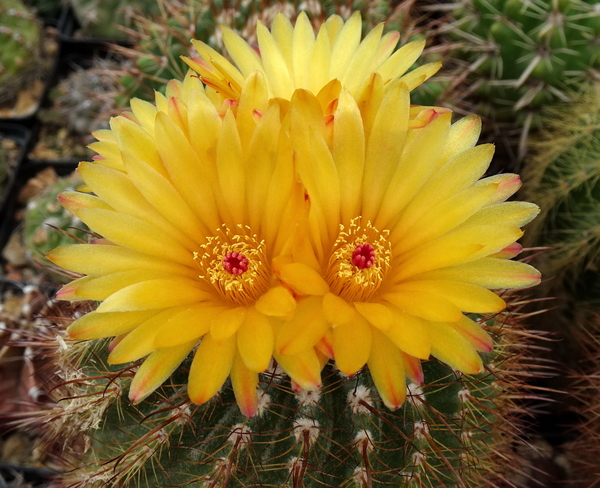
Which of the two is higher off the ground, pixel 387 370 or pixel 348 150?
pixel 348 150

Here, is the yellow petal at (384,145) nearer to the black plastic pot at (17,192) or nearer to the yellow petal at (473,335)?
the yellow petal at (473,335)

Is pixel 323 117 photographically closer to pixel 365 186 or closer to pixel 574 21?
pixel 365 186

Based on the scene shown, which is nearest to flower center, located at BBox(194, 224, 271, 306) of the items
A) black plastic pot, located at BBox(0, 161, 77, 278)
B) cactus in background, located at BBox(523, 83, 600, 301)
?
cactus in background, located at BBox(523, 83, 600, 301)

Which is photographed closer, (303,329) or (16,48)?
(303,329)

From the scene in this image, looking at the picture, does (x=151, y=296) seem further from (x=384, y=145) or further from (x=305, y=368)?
(x=384, y=145)

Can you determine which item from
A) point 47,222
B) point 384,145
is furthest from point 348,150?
point 47,222

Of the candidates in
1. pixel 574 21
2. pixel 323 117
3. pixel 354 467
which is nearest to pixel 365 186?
pixel 323 117

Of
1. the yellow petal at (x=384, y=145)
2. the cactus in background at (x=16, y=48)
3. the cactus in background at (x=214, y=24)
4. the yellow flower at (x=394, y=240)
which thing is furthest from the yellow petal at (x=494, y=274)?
the cactus in background at (x=16, y=48)
